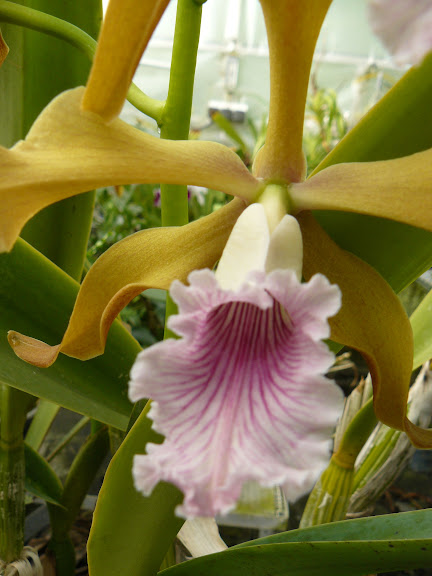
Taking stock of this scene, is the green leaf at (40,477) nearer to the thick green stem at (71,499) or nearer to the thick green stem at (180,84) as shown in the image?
the thick green stem at (71,499)

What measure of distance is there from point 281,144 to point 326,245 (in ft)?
0.30

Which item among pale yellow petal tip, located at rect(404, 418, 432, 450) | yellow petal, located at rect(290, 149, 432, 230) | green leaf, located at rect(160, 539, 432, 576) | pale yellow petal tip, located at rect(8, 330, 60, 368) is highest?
yellow petal, located at rect(290, 149, 432, 230)

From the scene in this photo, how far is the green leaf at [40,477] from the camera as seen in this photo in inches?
31.3

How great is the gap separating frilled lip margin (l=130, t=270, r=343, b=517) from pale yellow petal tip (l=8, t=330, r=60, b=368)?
0.14m

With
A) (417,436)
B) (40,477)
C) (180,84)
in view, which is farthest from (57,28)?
(40,477)

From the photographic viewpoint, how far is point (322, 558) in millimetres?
430

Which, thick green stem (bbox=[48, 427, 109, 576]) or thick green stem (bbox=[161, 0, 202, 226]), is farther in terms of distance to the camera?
thick green stem (bbox=[48, 427, 109, 576])

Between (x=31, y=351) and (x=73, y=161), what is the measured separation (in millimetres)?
173

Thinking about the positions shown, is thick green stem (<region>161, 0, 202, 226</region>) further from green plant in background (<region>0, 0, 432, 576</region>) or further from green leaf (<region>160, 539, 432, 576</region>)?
green leaf (<region>160, 539, 432, 576</region>)

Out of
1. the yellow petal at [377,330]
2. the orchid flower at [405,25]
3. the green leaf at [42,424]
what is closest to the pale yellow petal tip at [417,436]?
the yellow petal at [377,330]

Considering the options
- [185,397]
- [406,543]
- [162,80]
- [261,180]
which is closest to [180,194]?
[261,180]

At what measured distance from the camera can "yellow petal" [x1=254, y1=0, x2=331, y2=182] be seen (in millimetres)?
381

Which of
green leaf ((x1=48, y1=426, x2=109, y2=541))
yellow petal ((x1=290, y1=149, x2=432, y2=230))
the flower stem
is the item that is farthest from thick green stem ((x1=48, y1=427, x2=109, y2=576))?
yellow petal ((x1=290, y1=149, x2=432, y2=230))

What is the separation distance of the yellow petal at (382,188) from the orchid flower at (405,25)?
0.21 metres
